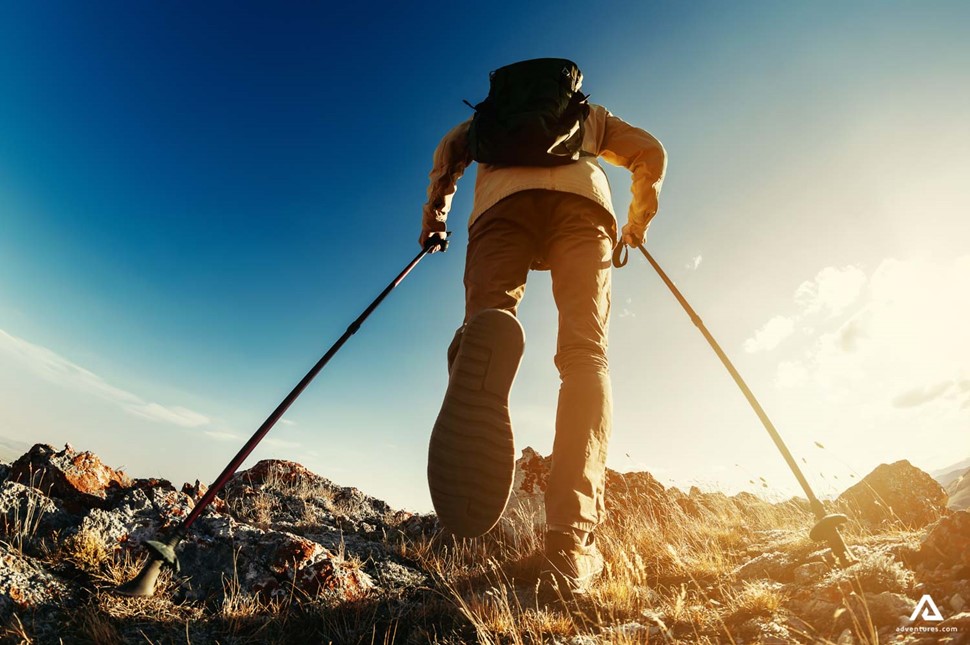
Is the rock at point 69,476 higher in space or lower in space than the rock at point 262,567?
higher

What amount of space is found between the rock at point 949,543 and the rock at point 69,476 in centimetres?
437

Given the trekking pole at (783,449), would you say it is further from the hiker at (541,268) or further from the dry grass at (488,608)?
the hiker at (541,268)

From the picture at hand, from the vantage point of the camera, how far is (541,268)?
276cm

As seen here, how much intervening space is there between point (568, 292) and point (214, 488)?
201 cm

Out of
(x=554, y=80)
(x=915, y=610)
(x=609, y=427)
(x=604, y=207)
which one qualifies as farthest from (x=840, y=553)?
(x=554, y=80)

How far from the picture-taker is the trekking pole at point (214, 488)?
1724mm

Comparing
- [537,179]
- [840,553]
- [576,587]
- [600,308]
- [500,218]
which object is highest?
[537,179]

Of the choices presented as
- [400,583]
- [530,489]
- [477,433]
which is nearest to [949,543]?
[477,433]

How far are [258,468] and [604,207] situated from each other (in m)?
4.97

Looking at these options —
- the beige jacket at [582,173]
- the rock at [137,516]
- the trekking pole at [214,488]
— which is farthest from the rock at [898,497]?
the rock at [137,516]

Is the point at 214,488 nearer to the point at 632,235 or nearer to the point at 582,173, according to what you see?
the point at 582,173

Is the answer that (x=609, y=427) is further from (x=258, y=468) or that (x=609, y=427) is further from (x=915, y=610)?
(x=258, y=468)

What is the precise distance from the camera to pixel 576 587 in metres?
1.90

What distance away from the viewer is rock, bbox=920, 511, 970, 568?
1.79 meters
